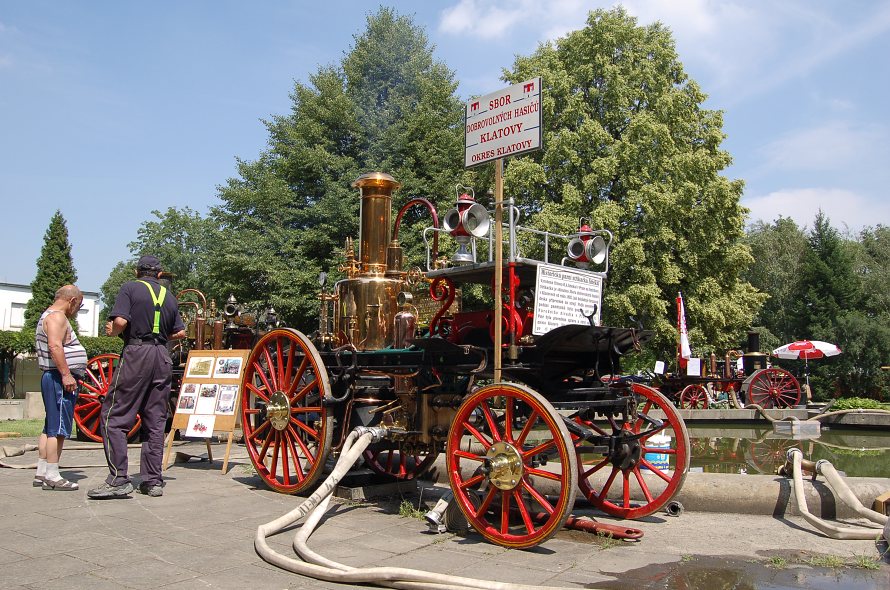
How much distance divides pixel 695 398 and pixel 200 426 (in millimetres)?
14398

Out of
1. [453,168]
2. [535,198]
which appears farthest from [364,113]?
[535,198]

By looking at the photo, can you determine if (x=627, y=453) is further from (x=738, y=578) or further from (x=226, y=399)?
(x=226, y=399)

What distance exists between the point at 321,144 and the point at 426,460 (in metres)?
18.7

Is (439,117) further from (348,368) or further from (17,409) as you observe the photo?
(348,368)

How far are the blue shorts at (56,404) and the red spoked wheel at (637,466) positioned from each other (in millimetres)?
4419

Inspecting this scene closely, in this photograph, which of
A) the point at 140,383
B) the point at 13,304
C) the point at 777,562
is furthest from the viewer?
the point at 13,304

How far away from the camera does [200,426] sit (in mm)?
7781

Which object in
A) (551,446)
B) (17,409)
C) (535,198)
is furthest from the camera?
(535,198)

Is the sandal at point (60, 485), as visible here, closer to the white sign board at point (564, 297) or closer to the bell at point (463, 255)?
the bell at point (463, 255)

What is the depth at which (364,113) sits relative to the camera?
2475 centimetres

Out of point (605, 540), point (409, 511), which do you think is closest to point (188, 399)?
point (409, 511)

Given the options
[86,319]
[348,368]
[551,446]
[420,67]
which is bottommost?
[551,446]

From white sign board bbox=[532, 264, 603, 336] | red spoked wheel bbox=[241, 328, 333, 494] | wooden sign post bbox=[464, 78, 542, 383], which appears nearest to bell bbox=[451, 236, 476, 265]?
wooden sign post bbox=[464, 78, 542, 383]

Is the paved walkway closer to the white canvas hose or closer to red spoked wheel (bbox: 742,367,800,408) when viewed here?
the white canvas hose
